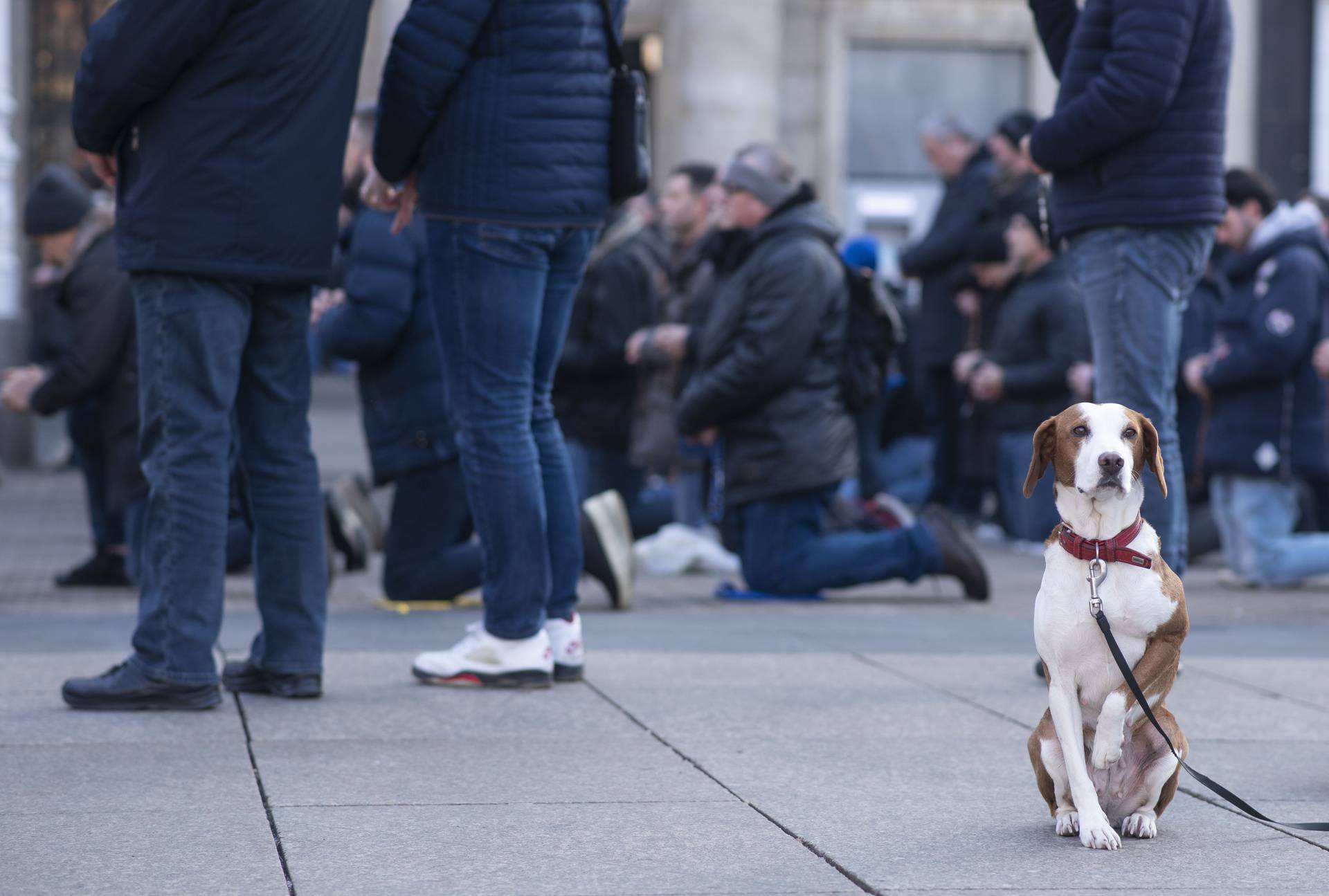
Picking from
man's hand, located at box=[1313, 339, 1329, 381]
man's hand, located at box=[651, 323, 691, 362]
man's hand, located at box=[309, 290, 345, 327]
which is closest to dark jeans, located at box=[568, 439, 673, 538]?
man's hand, located at box=[651, 323, 691, 362]

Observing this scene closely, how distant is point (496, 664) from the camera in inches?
202

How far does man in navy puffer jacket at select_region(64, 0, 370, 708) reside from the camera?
15.3 feet

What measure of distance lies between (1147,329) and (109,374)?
417cm

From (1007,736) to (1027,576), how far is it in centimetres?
453

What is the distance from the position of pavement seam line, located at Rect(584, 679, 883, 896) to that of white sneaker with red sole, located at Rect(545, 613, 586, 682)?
0.13m

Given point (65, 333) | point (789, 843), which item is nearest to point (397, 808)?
point (789, 843)

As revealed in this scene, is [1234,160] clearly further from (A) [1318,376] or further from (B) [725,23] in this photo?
(A) [1318,376]

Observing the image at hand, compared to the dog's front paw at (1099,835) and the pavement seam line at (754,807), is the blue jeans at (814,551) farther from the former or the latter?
the dog's front paw at (1099,835)

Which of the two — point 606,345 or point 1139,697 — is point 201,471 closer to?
point 1139,697

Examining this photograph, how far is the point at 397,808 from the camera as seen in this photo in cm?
374

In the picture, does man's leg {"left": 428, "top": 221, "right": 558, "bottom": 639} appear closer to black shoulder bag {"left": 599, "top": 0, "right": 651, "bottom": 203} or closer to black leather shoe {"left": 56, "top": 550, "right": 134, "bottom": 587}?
black shoulder bag {"left": 599, "top": 0, "right": 651, "bottom": 203}

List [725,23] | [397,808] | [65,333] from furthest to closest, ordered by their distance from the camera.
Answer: [725,23] → [65,333] → [397,808]

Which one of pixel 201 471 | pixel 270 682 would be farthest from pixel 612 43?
pixel 270 682

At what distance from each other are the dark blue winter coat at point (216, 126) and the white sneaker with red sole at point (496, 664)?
104cm
